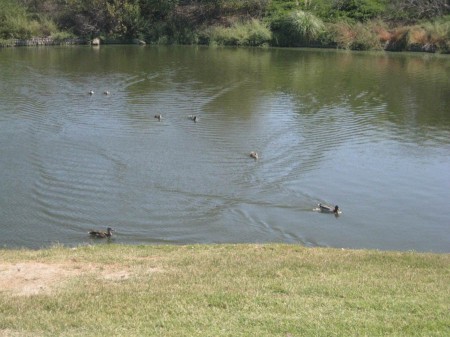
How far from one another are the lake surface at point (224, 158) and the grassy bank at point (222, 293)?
3001mm

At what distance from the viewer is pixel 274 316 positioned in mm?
7496

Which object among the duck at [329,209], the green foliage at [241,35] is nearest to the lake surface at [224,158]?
the duck at [329,209]

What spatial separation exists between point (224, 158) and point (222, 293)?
11.5 m

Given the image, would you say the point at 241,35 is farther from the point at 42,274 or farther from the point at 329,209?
the point at 42,274

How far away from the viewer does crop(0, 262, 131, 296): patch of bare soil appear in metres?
8.96

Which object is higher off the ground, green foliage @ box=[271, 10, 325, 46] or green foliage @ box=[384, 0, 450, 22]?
green foliage @ box=[384, 0, 450, 22]

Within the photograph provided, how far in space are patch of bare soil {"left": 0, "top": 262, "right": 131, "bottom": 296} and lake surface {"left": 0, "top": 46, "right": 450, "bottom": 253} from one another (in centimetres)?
321

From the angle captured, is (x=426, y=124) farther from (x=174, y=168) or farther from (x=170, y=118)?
(x=174, y=168)

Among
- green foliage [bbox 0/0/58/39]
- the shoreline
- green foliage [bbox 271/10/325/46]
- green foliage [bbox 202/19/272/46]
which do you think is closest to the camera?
the shoreline

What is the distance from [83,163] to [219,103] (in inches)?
430

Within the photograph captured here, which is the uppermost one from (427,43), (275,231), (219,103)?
(427,43)

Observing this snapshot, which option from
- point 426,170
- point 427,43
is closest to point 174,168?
point 426,170

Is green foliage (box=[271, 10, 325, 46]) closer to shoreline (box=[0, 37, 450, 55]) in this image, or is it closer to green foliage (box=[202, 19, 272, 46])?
shoreline (box=[0, 37, 450, 55])

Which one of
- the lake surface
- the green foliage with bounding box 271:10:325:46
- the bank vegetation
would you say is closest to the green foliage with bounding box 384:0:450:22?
the bank vegetation
